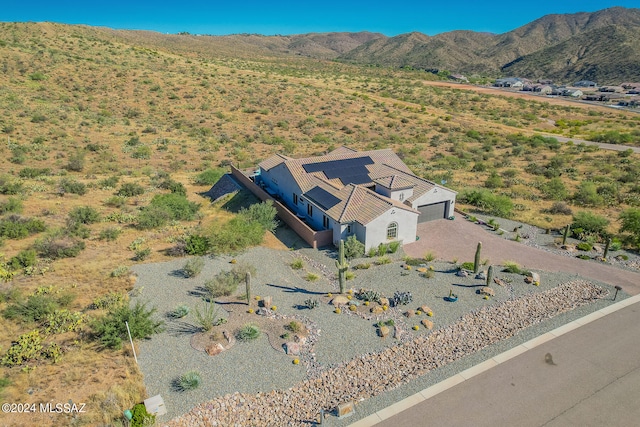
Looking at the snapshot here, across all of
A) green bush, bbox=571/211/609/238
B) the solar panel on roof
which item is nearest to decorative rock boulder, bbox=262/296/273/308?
the solar panel on roof

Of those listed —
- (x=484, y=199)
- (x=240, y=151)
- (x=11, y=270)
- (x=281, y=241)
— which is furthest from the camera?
(x=240, y=151)

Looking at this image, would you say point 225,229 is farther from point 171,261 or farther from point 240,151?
point 240,151

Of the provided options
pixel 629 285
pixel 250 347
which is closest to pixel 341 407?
pixel 250 347

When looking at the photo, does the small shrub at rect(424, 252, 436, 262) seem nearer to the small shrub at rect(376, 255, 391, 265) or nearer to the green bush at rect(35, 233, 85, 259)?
the small shrub at rect(376, 255, 391, 265)

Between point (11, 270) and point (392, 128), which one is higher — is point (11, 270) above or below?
below

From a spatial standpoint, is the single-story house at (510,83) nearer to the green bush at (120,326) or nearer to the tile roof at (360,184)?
the tile roof at (360,184)

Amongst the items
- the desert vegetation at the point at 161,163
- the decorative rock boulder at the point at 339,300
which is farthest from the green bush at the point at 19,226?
the decorative rock boulder at the point at 339,300

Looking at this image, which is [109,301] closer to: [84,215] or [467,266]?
[84,215]
